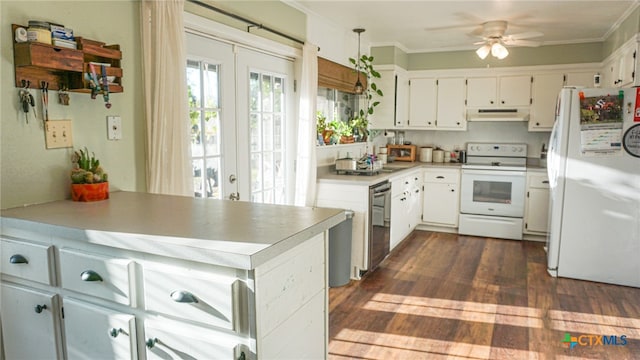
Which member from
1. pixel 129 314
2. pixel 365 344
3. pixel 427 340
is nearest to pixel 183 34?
pixel 129 314

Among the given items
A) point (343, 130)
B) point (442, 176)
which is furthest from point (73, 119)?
point (442, 176)

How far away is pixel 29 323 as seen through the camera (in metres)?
1.64

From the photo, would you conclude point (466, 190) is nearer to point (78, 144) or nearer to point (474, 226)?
point (474, 226)

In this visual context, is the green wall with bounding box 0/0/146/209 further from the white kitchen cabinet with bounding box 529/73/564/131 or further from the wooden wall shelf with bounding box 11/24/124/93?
the white kitchen cabinet with bounding box 529/73/564/131

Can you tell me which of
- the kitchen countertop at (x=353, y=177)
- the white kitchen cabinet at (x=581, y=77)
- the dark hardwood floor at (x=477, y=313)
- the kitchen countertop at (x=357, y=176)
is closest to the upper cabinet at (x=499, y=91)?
the white kitchen cabinet at (x=581, y=77)

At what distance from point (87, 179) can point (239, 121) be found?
4.38 feet

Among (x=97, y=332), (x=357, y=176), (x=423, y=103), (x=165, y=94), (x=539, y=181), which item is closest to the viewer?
(x=97, y=332)

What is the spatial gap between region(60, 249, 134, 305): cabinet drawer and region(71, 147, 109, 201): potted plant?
1.51 feet

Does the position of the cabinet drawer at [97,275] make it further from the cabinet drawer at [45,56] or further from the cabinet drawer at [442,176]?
the cabinet drawer at [442,176]

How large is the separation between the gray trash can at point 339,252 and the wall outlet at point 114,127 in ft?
6.51

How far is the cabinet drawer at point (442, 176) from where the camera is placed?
556 centimetres

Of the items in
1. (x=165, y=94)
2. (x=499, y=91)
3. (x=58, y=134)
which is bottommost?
(x=58, y=134)

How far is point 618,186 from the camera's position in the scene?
371 centimetres

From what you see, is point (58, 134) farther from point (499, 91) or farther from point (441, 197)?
point (499, 91)
